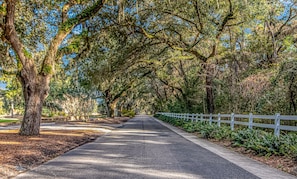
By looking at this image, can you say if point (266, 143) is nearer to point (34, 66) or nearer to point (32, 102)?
point (32, 102)

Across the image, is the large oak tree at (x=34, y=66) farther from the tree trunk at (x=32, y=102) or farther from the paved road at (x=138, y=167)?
the paved road at (x=138, y=167)

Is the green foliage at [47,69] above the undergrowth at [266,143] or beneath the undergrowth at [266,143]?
above

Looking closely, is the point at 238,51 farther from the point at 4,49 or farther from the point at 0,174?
the point at 0,174

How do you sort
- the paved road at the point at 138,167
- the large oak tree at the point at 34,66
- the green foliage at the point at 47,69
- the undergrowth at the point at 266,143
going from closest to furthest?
the paved road at the point at 138,167 < the undergrowth at the point at 266,143 < the large oak tree at the point at 34,66 < the green foliage at the point at 47,69

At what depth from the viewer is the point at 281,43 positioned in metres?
17.3

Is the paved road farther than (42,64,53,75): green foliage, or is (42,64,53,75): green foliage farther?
(42,64,53,75): green foliage

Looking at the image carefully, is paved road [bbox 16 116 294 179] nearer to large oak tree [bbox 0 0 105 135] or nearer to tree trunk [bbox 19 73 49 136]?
tree trunk [bbox 19 73 49 136]

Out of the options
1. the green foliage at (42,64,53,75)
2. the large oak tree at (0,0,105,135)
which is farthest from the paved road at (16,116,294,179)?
the green foliage at (42,64,53,75)

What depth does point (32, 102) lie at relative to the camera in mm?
11000

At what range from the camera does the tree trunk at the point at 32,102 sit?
35.5 ft

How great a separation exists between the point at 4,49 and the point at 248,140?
10753 millimetres

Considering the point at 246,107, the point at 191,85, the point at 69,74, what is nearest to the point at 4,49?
the point at 69,74

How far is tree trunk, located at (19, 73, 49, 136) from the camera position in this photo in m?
10.8

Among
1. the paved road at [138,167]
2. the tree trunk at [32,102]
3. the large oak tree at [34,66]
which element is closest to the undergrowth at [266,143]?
the paved road at [138,167]
